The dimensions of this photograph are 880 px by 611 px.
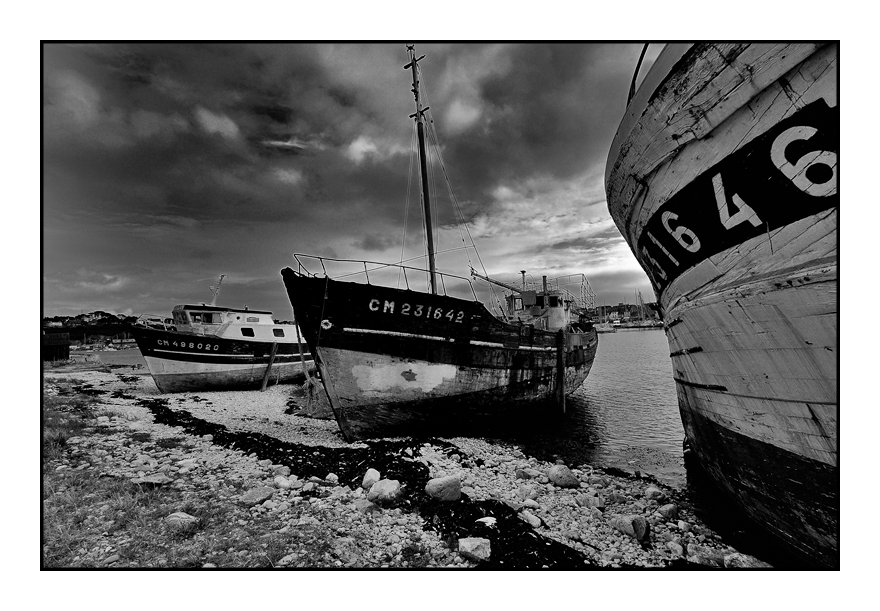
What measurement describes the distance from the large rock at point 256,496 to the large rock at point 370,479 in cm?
105

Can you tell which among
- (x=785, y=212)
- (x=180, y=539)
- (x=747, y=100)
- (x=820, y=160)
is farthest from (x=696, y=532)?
(x=180, y=539)

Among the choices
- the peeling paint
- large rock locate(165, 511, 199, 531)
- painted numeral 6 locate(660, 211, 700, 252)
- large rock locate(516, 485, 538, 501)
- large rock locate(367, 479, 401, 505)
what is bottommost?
large rock locate(516, 485, 538, 501)

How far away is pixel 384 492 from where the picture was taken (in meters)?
4.18

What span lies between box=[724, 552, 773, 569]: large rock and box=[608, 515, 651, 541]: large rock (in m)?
0.63

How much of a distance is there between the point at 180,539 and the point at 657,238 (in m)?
4.77

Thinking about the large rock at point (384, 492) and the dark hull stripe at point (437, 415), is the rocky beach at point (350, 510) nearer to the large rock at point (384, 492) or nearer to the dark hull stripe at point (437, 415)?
the large rock at point (384, 492)

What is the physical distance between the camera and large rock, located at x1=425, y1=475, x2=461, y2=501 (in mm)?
4175

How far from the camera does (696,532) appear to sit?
3844 millimetres

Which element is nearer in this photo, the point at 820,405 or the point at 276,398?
the point at 820,405

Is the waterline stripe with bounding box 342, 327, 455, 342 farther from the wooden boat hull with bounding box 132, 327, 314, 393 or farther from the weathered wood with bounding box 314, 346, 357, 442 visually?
the wooden boat hull with bounding box 132, 327, 314, 393

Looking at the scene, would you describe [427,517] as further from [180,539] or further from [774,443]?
[774,443]

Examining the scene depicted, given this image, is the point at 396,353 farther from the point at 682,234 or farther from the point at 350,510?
the point at 682,234

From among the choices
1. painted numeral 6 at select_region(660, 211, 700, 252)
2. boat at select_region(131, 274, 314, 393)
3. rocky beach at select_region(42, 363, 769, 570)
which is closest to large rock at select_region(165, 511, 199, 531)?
rocky beach at select_region(42, 363, 769, 570)

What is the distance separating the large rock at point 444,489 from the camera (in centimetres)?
418
